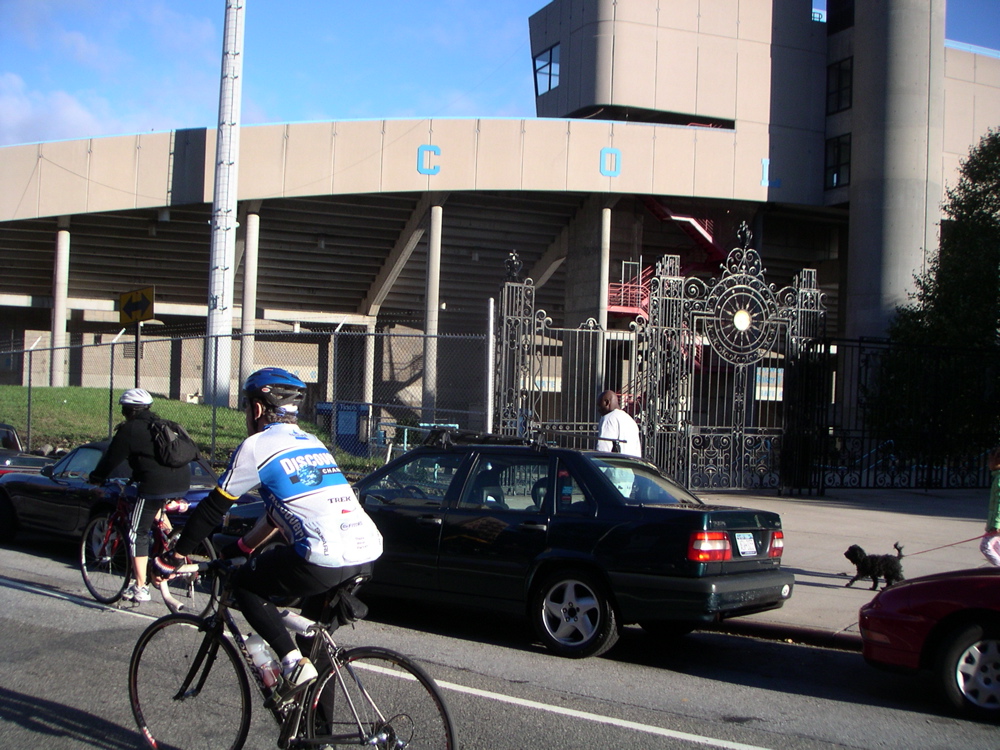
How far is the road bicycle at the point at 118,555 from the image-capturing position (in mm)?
7156

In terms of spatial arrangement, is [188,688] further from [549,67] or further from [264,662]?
[549,67]

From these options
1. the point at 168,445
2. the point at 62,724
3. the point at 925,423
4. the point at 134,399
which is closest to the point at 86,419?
the point at 134,399

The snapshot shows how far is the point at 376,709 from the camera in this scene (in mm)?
3607

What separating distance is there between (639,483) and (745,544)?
93 centimetres

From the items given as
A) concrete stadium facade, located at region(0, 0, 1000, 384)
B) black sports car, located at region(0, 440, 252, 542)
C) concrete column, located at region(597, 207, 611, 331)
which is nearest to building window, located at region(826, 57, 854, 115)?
concrete stadium facade, located at region(0, 0, 1000, 384)

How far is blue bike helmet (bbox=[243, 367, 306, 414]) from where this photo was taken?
12.9ft

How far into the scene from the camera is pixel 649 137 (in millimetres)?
29234

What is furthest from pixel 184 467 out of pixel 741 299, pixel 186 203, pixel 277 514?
pixel 186 203

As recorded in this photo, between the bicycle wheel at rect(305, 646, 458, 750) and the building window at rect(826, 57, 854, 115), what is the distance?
32182mm

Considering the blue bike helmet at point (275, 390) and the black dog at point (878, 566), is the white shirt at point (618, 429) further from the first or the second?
the blue bike helmet at point (275, 390)

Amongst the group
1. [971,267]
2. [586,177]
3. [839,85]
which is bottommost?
[971,267]

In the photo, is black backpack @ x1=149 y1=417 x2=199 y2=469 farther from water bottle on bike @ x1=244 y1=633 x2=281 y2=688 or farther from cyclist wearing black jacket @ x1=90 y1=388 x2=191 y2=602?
water bottle on bike @ x1=244 y1=633 x2=281 y2=688

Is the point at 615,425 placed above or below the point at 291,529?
above

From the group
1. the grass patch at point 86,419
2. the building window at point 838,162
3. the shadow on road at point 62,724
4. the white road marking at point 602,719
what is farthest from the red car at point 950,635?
the building window at point 838,162
